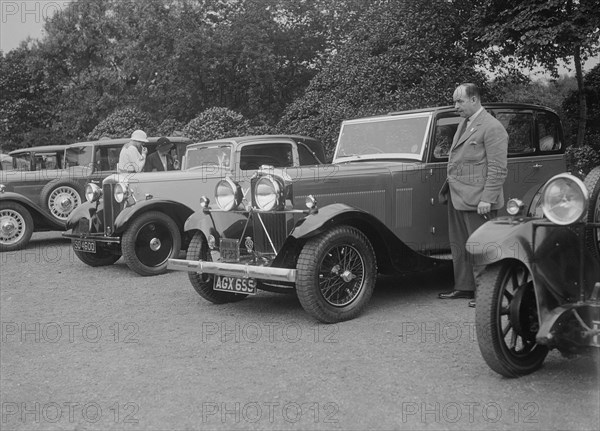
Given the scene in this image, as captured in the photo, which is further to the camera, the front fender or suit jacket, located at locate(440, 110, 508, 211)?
suit jacket, located at locate(440, 110, 508, 211)

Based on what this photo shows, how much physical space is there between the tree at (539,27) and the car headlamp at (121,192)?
23.2ft

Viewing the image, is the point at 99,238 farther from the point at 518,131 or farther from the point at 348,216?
the point at 518,131

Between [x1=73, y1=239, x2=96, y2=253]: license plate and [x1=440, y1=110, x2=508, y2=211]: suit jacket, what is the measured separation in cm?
438

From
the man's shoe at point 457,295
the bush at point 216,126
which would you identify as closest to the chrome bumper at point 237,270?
the man's shoe at point 457,295

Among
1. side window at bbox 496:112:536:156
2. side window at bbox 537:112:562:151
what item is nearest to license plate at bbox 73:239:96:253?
side window at bbox 496:112:536:156

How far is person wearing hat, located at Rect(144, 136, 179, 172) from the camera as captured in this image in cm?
1051

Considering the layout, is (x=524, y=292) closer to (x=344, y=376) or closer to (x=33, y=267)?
(x=344, y=376)

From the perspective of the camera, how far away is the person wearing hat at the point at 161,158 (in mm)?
10508

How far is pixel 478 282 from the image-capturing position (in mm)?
3883

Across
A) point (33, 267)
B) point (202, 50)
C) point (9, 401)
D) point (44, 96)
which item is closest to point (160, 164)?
point (33, 267)

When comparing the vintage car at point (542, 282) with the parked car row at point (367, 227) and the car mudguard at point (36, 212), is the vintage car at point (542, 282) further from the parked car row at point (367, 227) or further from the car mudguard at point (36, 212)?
the car mudguard at point (36, 212)

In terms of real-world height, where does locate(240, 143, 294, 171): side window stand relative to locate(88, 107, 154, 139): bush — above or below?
below

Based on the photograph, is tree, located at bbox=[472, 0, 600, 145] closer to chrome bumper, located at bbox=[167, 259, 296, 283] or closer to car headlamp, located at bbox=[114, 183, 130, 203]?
car headlamp, located at bbox=[114, 183, 130, 203]

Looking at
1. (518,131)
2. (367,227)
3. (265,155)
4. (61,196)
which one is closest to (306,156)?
(265,155)
